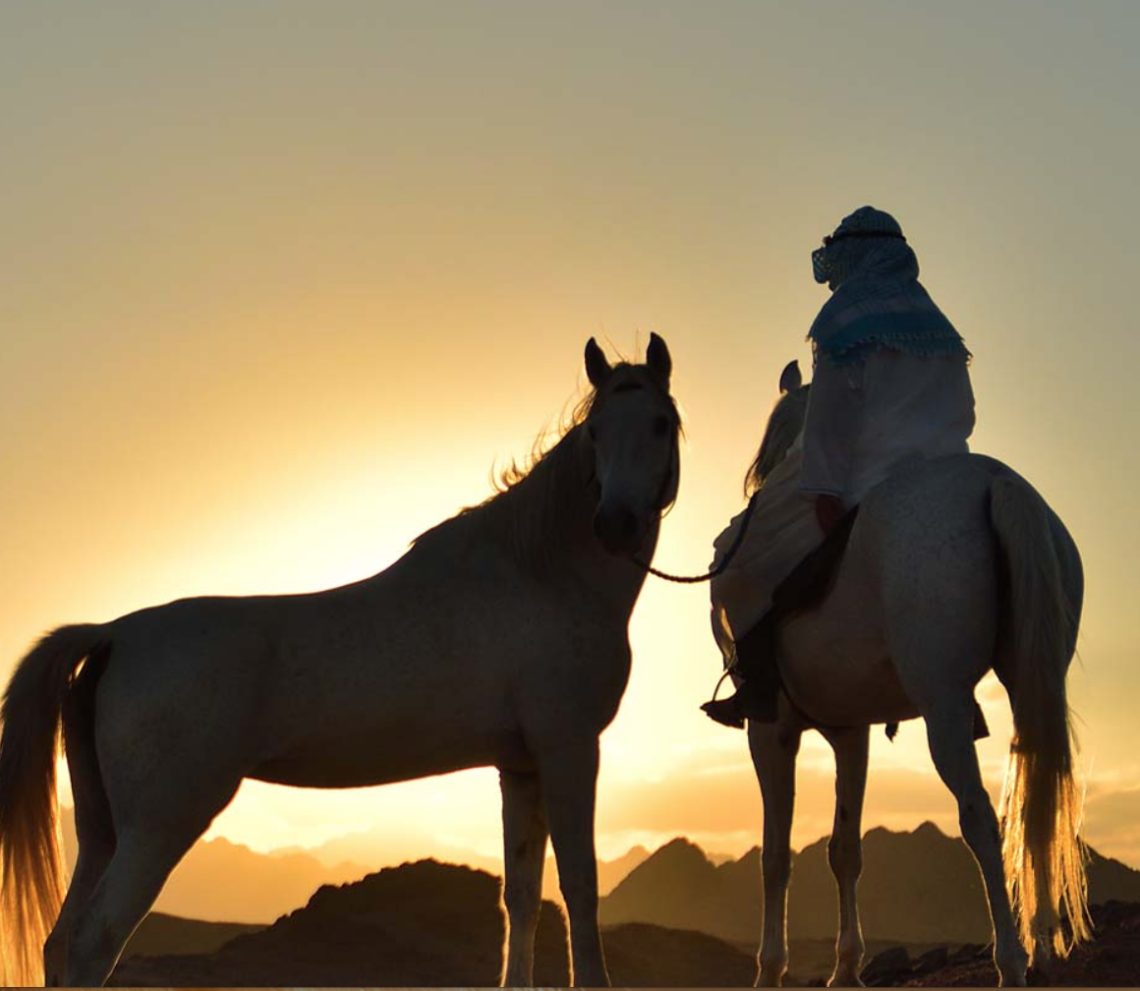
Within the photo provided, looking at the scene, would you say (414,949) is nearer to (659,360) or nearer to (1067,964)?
(1067,964)

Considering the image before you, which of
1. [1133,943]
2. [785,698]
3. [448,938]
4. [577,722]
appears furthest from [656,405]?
[448,938]

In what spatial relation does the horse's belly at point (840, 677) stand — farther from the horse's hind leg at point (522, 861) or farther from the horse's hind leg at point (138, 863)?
the horse's hind leg at point (138, 863)

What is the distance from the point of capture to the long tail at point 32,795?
248 inches

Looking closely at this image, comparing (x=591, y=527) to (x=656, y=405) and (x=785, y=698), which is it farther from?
(x=785, y=698)

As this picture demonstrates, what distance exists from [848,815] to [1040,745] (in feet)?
6.53

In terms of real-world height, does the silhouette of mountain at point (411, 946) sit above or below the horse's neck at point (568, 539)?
below

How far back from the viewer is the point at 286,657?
249 inches

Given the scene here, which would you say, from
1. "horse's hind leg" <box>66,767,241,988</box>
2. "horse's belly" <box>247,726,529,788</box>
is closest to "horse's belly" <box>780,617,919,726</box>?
"horse's belly" <box>247,726,529,788</box>

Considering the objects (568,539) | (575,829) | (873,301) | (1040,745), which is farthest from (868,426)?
(575,829)

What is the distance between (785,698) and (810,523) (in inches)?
36.9

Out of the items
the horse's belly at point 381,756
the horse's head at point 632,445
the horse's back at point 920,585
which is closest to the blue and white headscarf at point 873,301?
the horse's back at point 920,585

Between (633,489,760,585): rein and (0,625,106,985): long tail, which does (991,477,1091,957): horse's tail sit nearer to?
(633,489,760,585): rein

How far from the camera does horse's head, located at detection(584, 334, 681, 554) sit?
6.39 m

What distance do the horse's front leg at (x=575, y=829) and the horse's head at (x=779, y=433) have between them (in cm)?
300
